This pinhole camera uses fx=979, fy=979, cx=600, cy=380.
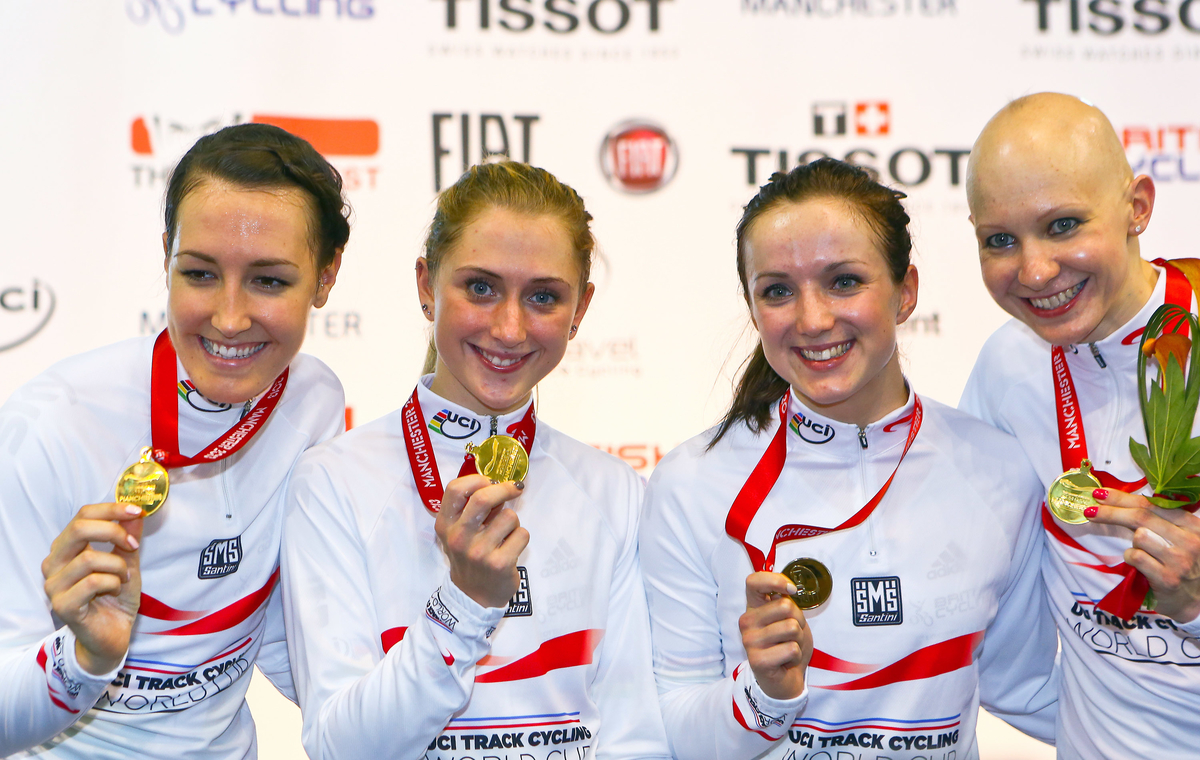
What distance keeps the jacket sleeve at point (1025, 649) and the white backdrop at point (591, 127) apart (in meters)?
1.71

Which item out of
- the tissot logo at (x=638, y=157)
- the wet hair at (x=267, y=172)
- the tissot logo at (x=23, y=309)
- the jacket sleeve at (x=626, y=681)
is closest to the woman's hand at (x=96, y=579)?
the wet hair at (x=267, y=172)

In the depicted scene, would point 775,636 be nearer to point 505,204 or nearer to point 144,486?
point 505,204

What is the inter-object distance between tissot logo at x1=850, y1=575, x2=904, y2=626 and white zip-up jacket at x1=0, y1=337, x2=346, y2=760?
1.20m

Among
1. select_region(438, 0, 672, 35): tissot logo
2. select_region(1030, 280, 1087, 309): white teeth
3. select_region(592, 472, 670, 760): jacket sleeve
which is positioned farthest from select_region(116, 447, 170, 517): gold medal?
select_region(438, 0, 672, 35): tissot logo

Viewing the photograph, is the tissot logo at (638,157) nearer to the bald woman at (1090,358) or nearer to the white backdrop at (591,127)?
the white backdrop at (591,127)

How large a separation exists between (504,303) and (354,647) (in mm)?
700

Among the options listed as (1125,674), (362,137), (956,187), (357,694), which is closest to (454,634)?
(357,694)

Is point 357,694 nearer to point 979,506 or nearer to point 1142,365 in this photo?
point 979,506

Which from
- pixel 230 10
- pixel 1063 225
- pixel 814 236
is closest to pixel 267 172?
pixel 814 236

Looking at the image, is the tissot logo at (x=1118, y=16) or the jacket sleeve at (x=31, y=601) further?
the tissot logo at (x=1118, y=16)

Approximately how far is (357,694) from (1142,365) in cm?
165

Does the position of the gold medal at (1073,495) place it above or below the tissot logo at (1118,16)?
below

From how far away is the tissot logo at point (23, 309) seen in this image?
362cm

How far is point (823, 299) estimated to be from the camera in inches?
76.3
